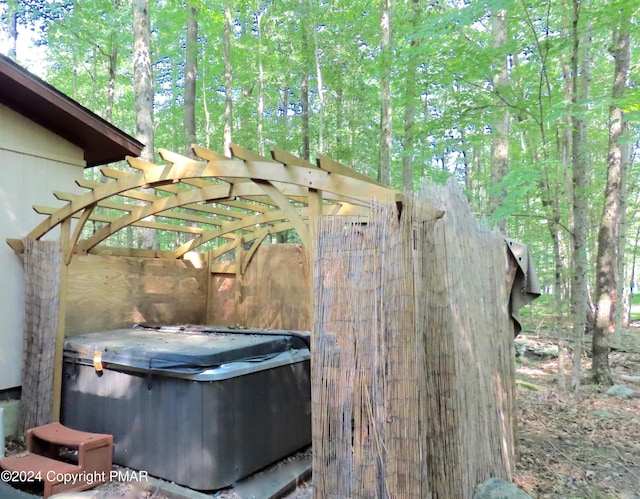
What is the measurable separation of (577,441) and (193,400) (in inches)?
148

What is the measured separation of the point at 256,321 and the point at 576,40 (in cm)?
573

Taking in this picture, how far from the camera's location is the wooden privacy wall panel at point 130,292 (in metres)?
4.92

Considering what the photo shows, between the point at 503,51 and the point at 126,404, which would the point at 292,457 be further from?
the point at 503,51

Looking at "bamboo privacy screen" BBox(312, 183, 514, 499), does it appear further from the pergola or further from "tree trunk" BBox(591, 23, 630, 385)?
"tree trunk" BBox(591, 23, 630, 385)

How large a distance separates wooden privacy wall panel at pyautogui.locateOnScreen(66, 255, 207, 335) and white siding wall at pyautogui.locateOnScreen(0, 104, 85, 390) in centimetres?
52

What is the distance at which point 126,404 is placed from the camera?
384cm

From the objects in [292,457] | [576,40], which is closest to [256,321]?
[292,457]

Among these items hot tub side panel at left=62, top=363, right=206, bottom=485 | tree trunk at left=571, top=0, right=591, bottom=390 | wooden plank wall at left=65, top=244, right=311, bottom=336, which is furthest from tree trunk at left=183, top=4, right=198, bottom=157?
tree trunk at left=571, top=0, right=591, bottom=390

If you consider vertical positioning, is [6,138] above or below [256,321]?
above

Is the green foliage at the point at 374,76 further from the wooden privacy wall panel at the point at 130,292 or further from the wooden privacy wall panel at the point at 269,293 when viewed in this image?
the wooden privacy wall panel at the point at 130,292

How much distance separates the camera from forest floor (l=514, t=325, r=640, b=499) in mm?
3297

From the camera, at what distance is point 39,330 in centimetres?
440

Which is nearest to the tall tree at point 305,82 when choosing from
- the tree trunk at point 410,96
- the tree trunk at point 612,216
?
the tree trunk at point 410,96

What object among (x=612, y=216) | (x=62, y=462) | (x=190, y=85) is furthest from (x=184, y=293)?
(x=612, y=216)
